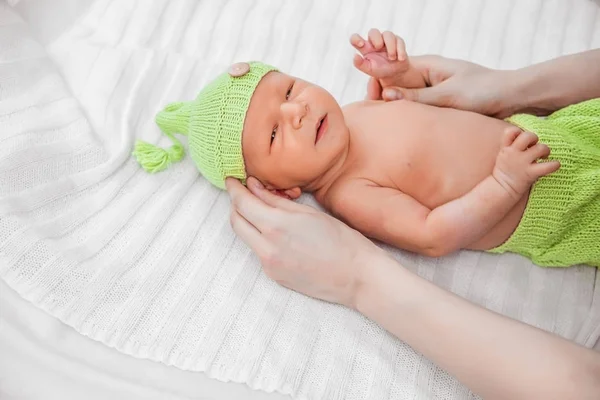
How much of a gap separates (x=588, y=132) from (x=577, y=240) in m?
0.22

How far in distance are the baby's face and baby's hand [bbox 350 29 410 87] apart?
161mm

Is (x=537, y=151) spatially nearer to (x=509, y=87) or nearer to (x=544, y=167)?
(x=544, y=167)

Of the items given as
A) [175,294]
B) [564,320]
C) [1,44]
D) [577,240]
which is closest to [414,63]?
[577,240]

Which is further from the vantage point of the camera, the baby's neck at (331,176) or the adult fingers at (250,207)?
the baby's neck at (331,176)

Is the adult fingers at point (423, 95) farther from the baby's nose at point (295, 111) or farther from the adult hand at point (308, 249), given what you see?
the adult hand at point (308, 249)

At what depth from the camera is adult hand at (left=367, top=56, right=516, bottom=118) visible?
1.37 m

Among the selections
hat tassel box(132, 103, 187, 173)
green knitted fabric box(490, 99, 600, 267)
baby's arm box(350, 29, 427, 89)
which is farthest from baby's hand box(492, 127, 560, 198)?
hat tassel box(132, 103, 187, 173)

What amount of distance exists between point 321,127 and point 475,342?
50cm

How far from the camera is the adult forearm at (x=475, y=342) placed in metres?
0.89

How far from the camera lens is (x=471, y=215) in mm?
1153

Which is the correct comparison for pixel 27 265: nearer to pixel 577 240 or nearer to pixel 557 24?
pixel 577 240

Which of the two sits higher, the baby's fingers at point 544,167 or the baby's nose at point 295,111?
the baby's nose at point 295,111

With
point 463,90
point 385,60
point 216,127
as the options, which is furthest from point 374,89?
point 216,127

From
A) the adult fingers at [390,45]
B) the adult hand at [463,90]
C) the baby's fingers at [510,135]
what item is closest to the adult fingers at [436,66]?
the adult hand at [463,90]
